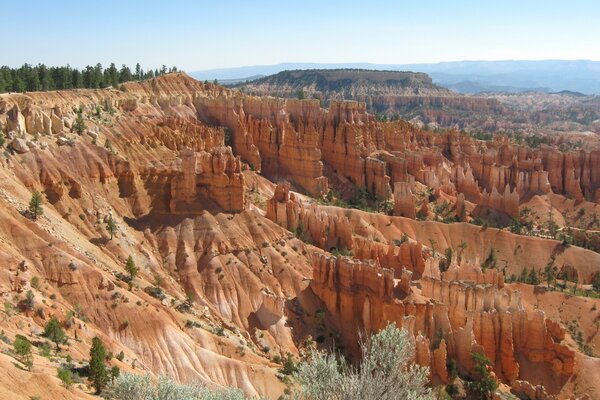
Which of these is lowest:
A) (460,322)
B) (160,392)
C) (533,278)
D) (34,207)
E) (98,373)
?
(533,278)

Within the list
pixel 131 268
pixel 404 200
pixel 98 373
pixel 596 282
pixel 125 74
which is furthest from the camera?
pixel 125 74

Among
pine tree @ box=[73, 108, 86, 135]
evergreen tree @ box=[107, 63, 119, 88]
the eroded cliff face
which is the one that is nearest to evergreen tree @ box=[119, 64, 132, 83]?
evergreen tree @ box=[107, 63, 119, 88]

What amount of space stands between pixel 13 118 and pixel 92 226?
12.4 metres

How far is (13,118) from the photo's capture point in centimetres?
5100

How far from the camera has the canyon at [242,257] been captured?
126 feet

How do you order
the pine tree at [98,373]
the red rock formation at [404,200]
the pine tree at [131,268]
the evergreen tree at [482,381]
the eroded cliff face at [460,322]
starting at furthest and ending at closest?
1. the red rock formation at [404,200]
2. the pine tree at [131,268]
3. the eroded cliff face at [460,322]
4. the evergreen tree at [482,381]
5. the pine tree at [98,373]

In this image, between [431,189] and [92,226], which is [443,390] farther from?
[431,189]

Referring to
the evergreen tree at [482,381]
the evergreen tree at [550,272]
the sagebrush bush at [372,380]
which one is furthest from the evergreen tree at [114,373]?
the evergreen tree at [550,272]

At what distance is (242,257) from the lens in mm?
51812

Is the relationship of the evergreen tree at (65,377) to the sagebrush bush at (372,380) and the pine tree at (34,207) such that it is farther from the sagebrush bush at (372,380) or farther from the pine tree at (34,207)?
the pine tree at (34,207)

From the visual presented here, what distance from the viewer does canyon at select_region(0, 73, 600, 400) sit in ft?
126

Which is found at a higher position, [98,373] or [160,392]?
[160,392]

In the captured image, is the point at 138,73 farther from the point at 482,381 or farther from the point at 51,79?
the point at 482,381

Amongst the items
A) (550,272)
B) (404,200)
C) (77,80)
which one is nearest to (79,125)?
(77,80)
